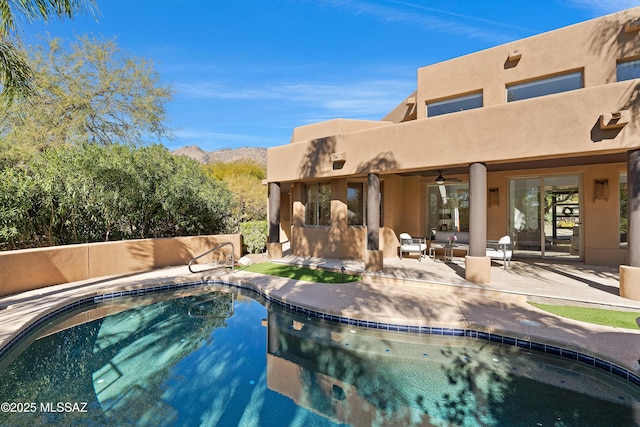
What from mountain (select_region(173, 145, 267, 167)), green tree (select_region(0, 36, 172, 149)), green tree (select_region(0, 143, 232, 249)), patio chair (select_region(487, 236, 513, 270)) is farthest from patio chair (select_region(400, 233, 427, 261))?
mountain (select_region(173, 145, 267, 167))

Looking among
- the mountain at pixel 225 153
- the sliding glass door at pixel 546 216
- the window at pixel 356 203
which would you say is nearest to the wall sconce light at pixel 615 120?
the sliding glass door at pixel 546 216

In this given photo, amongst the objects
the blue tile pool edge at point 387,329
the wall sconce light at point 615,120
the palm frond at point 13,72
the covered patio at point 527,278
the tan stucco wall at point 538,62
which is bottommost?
the blue tile pool edge at point 387,329

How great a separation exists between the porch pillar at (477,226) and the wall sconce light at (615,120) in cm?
247

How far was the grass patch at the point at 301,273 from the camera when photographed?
972 cm

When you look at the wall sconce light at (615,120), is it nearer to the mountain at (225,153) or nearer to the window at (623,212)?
the window at (623,212)

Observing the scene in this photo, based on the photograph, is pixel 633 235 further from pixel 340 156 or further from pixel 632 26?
pixel 340 156

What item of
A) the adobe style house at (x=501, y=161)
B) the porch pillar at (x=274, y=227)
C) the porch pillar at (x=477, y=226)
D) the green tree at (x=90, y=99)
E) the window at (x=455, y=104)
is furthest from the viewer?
the green tree at (x=90, y=99)

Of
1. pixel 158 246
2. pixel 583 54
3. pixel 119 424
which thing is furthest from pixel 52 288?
A: pixel 583 54

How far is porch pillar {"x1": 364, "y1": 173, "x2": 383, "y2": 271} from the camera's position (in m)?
9.77

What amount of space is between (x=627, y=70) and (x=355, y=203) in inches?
364

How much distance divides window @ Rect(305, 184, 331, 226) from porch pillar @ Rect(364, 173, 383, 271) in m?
3.39

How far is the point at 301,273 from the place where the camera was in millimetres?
10727

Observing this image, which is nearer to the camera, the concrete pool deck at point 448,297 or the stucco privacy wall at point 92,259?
the concrete pool deck at point 448,297

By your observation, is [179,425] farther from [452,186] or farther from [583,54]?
[583,54]
